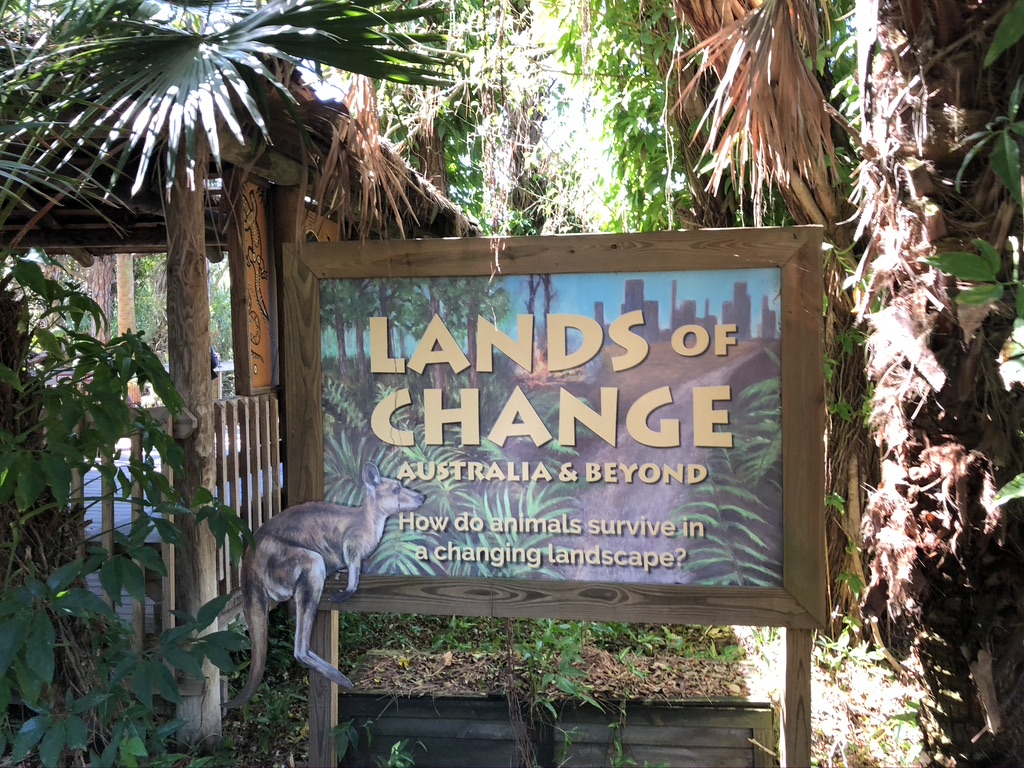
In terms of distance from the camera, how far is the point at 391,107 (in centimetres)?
475

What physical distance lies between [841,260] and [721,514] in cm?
208

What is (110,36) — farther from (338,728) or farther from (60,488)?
(338,728)

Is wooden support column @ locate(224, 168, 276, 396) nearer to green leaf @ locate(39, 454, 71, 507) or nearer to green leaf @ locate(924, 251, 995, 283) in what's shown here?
green leaf @ locate(39, 454, 71, 507)

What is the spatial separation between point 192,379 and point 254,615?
1.05 metres

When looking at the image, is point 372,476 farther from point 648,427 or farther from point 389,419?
point 648,427

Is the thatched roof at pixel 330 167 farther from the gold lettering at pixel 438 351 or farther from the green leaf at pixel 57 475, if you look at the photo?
the green leaf at pixel 57 475

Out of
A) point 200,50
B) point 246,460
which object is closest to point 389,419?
point 200,50

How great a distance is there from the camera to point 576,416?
2.63m

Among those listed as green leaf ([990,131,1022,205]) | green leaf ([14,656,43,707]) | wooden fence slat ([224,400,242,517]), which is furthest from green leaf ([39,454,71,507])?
green leaf ([990,131,1022,205])

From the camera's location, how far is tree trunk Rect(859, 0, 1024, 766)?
253 cm

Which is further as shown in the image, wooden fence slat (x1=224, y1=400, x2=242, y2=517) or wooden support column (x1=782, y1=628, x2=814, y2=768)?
wooden fence slat (x1=224, y1=400, x2=242, y2=517)

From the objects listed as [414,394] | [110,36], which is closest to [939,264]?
[414,394]

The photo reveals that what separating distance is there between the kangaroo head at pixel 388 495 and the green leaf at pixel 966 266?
1781 mm

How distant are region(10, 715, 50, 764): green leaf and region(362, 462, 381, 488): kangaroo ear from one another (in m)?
1.31
